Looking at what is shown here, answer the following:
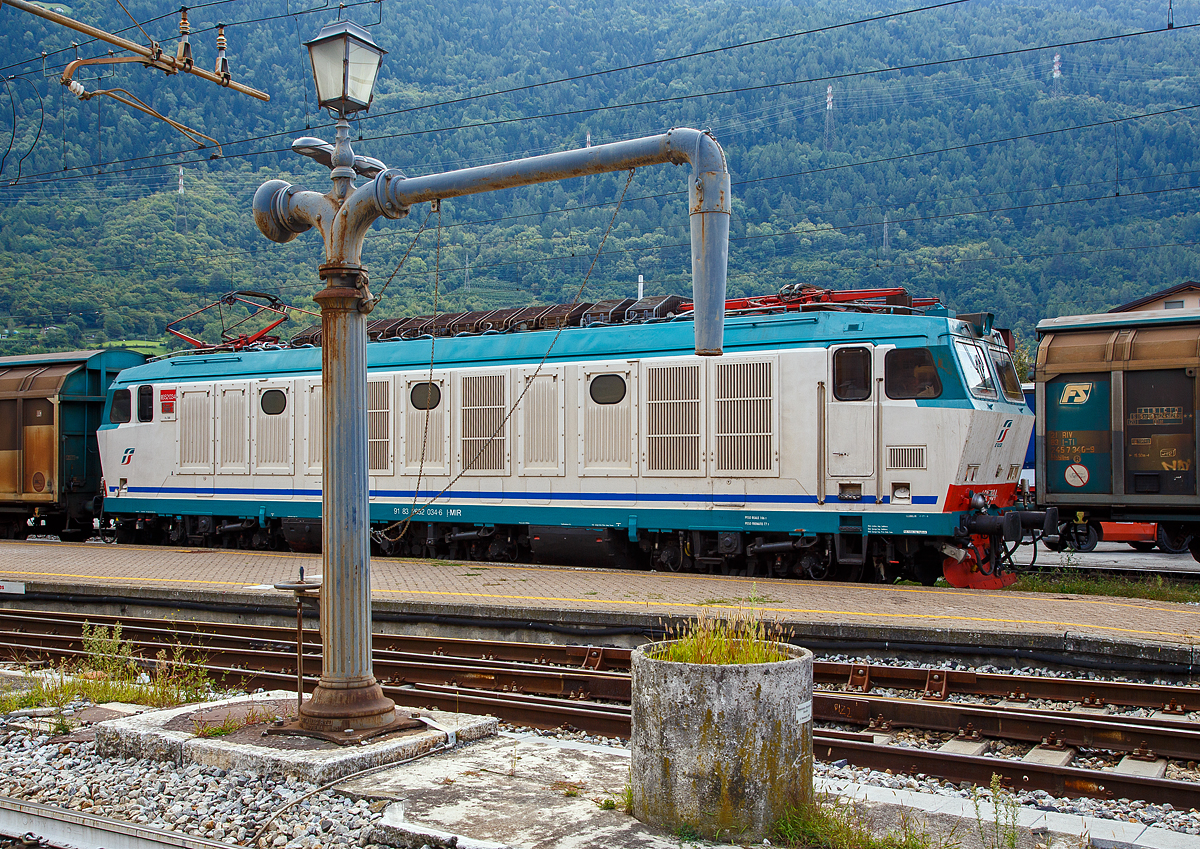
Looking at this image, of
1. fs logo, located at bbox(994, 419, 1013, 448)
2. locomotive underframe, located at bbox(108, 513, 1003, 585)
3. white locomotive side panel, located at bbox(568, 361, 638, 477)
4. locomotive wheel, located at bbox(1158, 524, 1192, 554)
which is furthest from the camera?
locomotive wheel, located at bbox(1158, 524, 1192, 554)

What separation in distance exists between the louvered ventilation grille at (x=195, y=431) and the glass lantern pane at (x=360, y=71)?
14199 mm

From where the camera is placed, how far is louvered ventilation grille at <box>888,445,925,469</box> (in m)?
12.9

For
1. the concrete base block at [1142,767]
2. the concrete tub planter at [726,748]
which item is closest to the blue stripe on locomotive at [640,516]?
the concrete base block at [1142,767]

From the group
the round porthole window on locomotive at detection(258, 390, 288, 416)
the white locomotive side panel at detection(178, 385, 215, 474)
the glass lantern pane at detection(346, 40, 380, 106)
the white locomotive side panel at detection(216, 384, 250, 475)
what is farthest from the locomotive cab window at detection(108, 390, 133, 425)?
the glass lantern pane at detection(346, 40, 380, 106)

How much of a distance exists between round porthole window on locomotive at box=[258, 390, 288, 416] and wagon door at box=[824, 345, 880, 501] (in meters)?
9.91

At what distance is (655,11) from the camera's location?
13588cm

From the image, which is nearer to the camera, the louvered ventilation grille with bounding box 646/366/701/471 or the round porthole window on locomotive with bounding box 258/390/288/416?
the louvered ventilation grille with bounding box 646/366/701/471

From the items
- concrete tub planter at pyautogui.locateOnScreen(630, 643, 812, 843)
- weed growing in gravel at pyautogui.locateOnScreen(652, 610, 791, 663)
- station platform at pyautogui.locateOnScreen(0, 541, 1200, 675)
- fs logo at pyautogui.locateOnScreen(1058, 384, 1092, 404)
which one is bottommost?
station platform at pyautogui.locateOnScreen(0, 541, 1200, 675)

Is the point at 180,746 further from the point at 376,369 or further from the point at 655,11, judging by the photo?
the point at 655,11

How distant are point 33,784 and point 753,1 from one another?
15701cm

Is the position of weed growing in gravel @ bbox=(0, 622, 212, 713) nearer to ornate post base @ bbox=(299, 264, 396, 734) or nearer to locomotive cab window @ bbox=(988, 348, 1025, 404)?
ornate post base @ bbox=(299, 264, 396, 734)

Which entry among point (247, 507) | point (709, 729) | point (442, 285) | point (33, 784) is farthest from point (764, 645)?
point (442, 285)

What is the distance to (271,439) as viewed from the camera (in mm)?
18359

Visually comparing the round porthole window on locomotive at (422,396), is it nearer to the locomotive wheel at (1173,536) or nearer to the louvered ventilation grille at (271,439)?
the louvered ventilation grille at (271,439)
